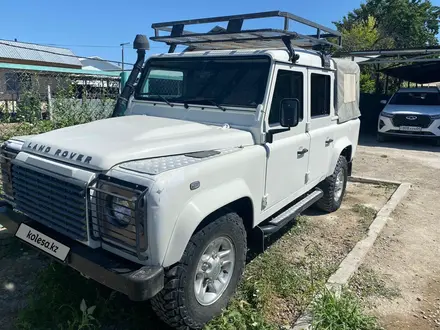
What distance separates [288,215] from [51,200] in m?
2.34

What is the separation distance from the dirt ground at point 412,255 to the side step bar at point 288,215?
0.89 metres

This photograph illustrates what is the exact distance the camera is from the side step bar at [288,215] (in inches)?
142

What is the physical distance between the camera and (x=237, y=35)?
3.96 meters

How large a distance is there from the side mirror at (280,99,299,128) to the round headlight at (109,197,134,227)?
1.68m

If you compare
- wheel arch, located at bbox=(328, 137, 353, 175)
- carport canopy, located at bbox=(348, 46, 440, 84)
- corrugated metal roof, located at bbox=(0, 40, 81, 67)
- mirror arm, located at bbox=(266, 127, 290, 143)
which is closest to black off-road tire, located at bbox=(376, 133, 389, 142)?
carport canopy, located at bbox=(348, 46, 440, 84)

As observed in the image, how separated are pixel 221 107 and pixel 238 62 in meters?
0.49

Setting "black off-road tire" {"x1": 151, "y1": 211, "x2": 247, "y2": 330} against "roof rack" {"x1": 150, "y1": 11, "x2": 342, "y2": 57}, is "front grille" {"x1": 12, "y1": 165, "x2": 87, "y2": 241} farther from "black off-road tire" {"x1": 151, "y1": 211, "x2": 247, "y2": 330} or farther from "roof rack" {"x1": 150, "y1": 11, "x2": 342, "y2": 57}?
"roof rack" {"x1": 150, "y1": 11, "x2": 342, "y2": 57}

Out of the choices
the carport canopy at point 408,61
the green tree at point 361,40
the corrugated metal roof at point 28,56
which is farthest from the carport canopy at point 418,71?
the corrugated metal roof at point 28,56

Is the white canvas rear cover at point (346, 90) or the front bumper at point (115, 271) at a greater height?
the white canvas rear cover at point (346, 90)

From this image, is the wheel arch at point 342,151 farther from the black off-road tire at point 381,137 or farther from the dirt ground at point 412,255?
the black off-road tire at point 381,137

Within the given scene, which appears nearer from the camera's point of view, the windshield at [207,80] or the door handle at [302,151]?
the windshield at [207,80]

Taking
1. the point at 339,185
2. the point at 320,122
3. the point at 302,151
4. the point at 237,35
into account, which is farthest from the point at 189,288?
the point at 339,185

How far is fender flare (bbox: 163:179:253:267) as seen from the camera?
7.81ft

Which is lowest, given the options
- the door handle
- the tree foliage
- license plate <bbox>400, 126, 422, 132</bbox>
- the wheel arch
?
license plate <bbox>400, 126, 422, 132</bbox>
